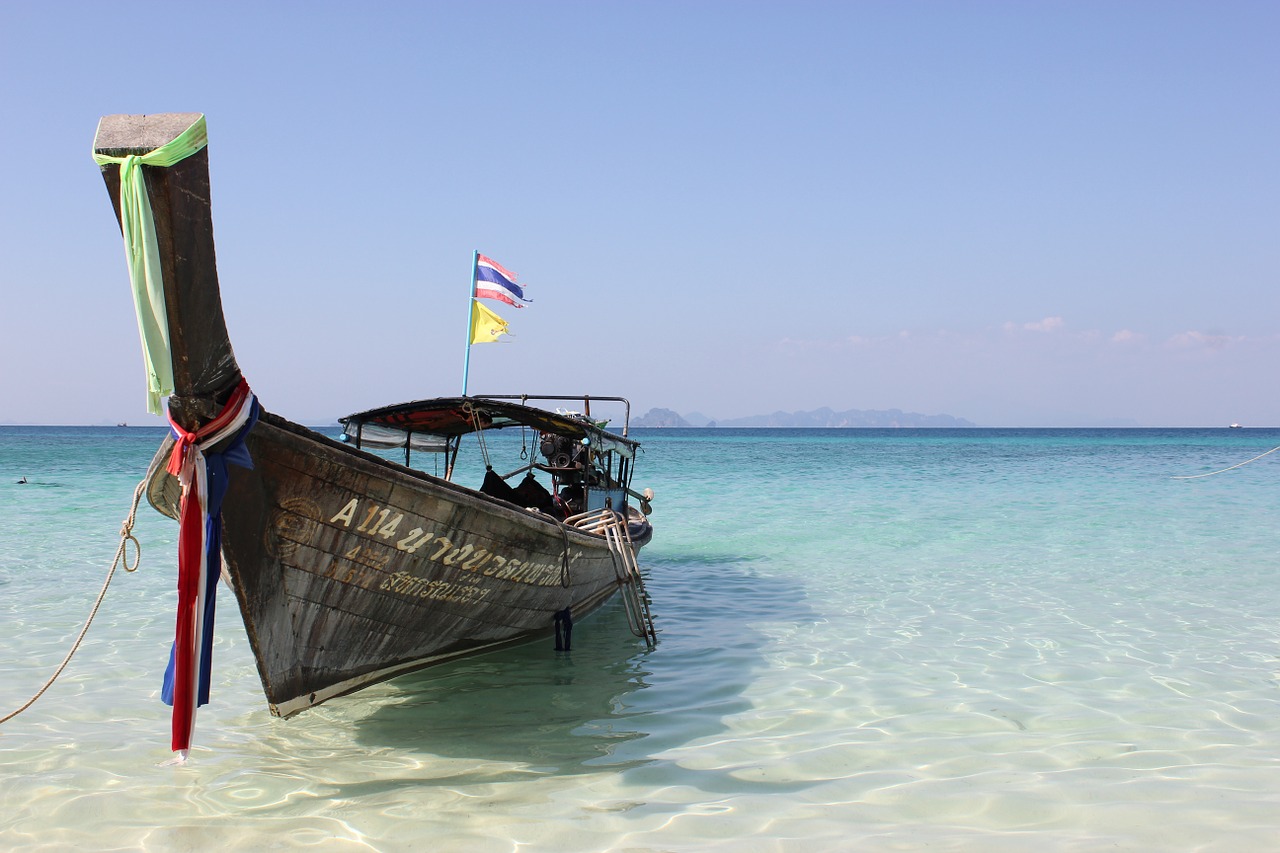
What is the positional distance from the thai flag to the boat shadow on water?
14.1ft

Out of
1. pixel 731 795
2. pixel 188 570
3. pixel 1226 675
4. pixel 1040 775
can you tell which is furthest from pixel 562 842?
pixel 1226 675

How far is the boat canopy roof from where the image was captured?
857cm

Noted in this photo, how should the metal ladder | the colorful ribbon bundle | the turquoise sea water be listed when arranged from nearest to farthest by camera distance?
the colorful ribbon bundle
the turquoise sea water
the metal ladder

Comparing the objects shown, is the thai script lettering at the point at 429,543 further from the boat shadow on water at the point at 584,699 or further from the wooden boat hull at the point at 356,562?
the boat shadow on water at the point at 584,699

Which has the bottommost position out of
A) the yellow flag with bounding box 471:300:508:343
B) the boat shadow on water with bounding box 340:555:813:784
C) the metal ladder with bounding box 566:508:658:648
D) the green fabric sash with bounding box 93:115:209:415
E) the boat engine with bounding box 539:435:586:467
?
the boat shadow on water with bounding box 340:555:813:784

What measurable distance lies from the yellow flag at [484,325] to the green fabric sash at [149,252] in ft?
24.0

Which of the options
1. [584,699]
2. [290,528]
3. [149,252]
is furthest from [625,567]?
[149,252]

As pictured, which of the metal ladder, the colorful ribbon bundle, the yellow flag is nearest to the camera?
the colorful ribbon bundle

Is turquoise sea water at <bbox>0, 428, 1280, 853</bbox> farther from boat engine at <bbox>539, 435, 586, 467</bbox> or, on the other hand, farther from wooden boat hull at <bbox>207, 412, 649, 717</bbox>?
boat engine at <bbox>539, 435, 586, 467</bbox>

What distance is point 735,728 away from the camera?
19.2ft

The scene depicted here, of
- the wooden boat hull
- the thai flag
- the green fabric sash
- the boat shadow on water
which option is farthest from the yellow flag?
the green fabric sash

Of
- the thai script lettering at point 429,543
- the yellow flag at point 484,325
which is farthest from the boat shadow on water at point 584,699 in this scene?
the yellow flag at point 484,325

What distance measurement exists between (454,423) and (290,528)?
5.03 m

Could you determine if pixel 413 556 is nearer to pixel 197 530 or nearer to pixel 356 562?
pixel 356 562
